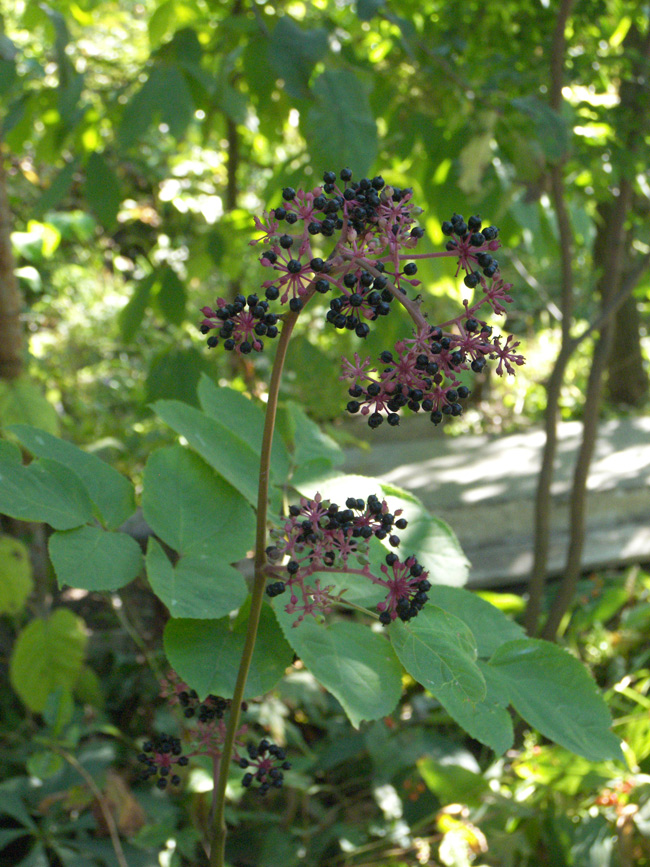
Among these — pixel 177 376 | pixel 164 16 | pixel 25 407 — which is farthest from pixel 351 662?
pixel 164 16

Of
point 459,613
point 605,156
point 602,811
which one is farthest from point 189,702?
point 605,156

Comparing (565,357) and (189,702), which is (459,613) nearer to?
(189,702)

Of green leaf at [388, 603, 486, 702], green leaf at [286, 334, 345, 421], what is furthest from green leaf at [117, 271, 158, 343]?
green leaf at [388, 603, 486, 702]

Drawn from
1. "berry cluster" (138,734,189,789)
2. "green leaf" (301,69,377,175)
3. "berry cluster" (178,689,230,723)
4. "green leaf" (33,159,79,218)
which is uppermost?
"green leaf" (33,159,79,218)

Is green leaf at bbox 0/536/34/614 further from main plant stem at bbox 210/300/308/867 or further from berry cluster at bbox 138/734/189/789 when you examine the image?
main plant stem at bbox 210/300/308/867

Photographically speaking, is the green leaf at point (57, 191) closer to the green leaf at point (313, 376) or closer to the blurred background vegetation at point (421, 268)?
the blurred background vegetation at point (421, 268)

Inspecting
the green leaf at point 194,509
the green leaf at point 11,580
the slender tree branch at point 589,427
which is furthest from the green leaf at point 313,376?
the green leaf at point 194,509
